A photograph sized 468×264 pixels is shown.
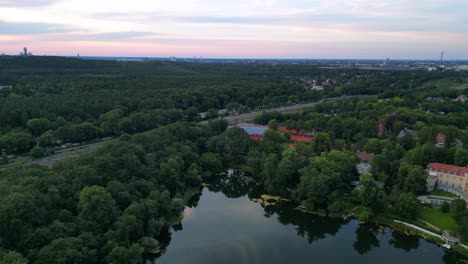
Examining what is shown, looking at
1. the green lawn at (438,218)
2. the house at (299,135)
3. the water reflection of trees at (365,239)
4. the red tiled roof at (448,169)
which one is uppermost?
the red tiled roof at (448,169)

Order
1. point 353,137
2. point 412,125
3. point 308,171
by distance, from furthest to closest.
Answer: point 412,125
point 353,137
point 308,171

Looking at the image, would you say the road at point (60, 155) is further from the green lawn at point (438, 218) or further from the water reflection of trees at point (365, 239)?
the green lawn at point (438, 218)

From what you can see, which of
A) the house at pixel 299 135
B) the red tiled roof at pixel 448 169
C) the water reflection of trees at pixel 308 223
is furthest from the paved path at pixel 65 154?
the red tiled roof at pixel 448 169

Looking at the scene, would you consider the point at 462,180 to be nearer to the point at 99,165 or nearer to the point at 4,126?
the point at 99,165

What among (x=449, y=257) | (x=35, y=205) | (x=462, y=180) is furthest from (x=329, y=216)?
(x=35, y=205)

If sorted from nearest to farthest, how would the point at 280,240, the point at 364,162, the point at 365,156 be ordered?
the point at 280,240, the point at 364,162, the point at 365,156

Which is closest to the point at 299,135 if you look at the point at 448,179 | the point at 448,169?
the point at 448,169

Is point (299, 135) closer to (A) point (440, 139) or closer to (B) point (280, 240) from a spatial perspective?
(A) point (440, 139)
